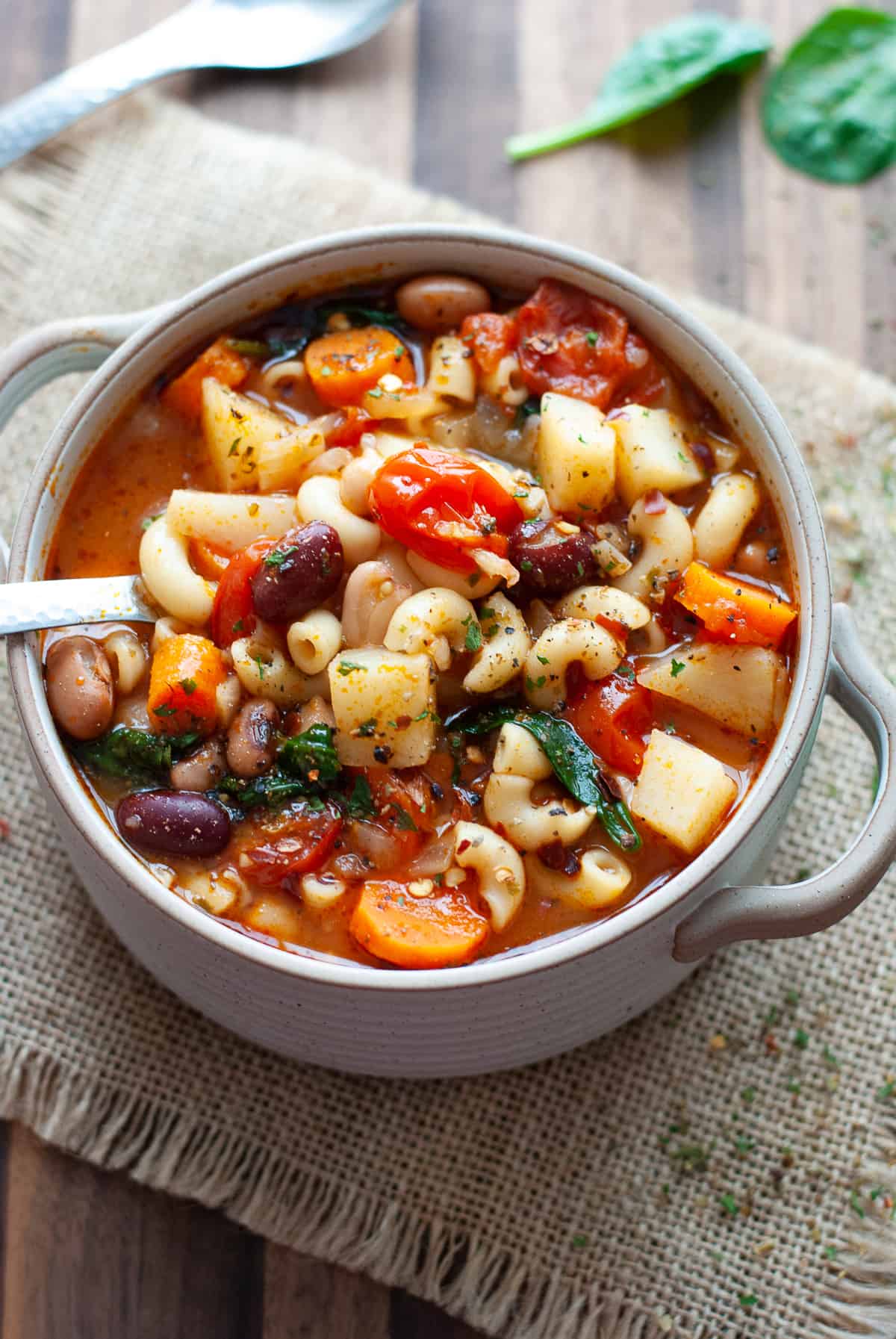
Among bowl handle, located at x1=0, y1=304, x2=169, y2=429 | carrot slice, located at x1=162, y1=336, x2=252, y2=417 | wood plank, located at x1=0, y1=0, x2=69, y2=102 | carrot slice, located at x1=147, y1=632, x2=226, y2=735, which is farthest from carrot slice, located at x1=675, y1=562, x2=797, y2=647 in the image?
wood plank, located at x1=0, y1=0, x2=69, y2=102

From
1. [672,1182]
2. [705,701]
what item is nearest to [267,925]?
[705,701]

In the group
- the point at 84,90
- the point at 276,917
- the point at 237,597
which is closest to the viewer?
the point at 276,917

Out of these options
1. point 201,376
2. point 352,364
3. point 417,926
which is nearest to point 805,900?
point 417,926

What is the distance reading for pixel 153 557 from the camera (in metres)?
2.63

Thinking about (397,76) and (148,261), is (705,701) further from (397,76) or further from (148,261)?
(397,76)

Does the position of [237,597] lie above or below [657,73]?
below

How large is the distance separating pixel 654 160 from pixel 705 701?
6.33 feet

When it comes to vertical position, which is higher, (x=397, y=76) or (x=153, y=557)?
(x=397, y=76)

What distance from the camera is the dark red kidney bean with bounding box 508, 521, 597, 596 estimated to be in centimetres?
256

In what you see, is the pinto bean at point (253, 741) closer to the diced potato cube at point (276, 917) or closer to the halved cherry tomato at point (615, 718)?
the diced potato cube at point (276, 917)

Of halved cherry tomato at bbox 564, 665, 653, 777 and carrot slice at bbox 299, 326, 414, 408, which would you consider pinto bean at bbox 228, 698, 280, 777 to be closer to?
halved cherry tomato at bbox 564, 665, 653, 777

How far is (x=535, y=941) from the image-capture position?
2.48 m

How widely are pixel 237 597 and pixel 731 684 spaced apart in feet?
3.10

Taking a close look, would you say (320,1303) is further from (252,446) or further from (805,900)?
(252,446)
